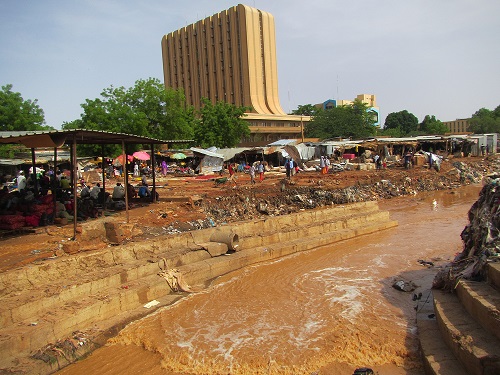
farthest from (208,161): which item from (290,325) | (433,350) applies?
(433,350)

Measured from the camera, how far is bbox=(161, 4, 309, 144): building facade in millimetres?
48375

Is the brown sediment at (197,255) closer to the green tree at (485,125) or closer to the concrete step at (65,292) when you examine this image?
the concrete step at (65,292)

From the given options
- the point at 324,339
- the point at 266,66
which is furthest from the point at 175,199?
the point at 266,66

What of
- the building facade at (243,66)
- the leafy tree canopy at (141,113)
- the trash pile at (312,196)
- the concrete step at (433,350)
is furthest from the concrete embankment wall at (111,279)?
the building facade at (243,66)

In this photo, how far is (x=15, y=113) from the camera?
27578mm

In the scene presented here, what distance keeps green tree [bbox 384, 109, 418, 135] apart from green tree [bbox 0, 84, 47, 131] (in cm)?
6425

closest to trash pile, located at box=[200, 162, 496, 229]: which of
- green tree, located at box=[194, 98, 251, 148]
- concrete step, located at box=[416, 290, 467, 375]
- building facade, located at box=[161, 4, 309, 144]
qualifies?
concrete step, located at box=[416, 290, 467, 375]

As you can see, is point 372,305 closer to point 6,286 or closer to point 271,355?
point 271,355

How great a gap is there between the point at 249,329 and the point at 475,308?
367cm

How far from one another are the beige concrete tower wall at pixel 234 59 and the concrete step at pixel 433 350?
140ft

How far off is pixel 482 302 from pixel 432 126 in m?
67.7

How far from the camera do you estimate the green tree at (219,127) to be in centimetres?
3569

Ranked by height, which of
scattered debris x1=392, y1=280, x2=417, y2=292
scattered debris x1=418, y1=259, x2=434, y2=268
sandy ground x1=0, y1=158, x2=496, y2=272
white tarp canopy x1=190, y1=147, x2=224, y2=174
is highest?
white tarp canopy x1=190, y1=147, x2=224, y2=174

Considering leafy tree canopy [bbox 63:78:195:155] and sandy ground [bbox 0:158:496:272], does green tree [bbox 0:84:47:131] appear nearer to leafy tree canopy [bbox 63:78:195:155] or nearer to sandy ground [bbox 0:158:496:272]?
leafy tree canopy [bbox 63:78:195:155]
